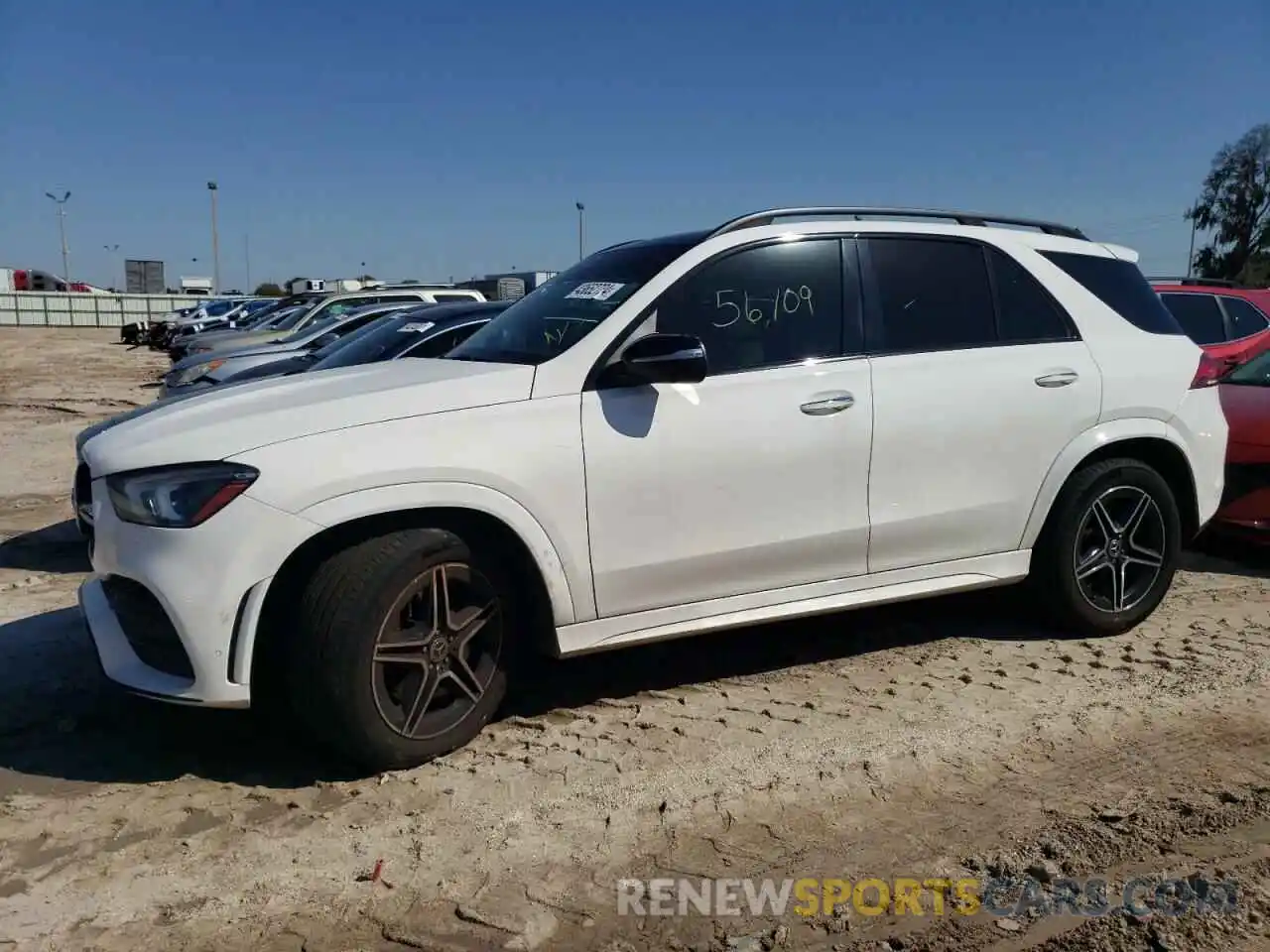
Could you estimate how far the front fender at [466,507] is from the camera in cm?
326

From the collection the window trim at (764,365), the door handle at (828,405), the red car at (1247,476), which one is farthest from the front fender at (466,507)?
the red car at (1247,476)

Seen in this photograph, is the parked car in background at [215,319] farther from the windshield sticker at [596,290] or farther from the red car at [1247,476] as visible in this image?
the red car at [1247,476]

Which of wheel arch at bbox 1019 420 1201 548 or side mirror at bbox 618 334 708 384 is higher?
side mirror at bbox 618 334 708 384

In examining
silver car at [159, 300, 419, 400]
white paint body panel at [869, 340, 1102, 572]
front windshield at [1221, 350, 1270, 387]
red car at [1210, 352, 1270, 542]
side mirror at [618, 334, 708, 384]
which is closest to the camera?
side mirror at [618, 334, 708, 384]

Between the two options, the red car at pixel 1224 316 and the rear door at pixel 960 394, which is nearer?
the rear door at pixel 960 394

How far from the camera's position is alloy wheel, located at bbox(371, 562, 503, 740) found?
3.41 m

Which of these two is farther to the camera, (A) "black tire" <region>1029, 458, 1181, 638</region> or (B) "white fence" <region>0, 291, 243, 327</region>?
(B) "white fence" <region>0, 291, 243, 327</region>

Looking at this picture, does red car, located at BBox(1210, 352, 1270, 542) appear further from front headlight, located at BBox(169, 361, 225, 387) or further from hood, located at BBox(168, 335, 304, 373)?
front headlight, located at BBox(169, 361, 225, 387)

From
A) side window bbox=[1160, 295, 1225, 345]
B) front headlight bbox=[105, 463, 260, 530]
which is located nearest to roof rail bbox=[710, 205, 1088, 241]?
front headlight bbox=[105, 463, 260, 530]

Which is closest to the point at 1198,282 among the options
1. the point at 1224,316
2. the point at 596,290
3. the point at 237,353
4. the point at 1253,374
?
the point at 1224,316

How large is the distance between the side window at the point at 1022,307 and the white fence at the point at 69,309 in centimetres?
6749

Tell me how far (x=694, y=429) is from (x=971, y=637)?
204 centimetres

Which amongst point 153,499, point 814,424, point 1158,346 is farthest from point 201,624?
point 1158,346

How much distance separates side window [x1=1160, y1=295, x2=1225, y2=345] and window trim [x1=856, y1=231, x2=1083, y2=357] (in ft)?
17.8
